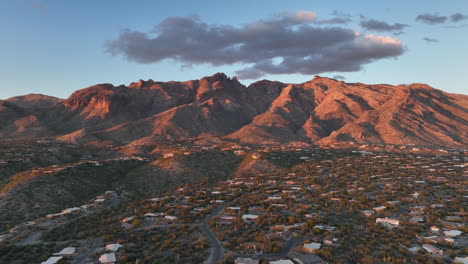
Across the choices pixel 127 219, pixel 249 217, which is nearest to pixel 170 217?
pixel 127 219

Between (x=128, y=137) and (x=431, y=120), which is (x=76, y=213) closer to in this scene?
(x=128, y=137)

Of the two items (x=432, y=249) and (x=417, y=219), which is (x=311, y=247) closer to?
(x=432, y=249)

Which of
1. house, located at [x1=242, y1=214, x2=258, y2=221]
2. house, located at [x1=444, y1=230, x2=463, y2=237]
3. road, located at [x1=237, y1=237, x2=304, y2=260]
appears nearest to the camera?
road, located at [x1=237, y1=237, x2=304, y2=260]

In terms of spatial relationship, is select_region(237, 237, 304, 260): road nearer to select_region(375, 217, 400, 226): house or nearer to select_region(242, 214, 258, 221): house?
select_region(242, 214, 258, 221): house

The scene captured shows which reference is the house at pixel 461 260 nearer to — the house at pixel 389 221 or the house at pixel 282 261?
the house at pixel 389 221

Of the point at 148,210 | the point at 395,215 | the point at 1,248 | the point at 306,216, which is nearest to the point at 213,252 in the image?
the point at 306,216

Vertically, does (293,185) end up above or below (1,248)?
below

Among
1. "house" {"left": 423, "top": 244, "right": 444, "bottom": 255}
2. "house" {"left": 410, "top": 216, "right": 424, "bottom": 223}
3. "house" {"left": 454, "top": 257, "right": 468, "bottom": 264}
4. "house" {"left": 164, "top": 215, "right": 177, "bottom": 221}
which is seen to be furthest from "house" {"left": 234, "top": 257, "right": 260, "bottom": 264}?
"house" {"left": 410, "top": 216, "right": 424, "bottom": 223}
